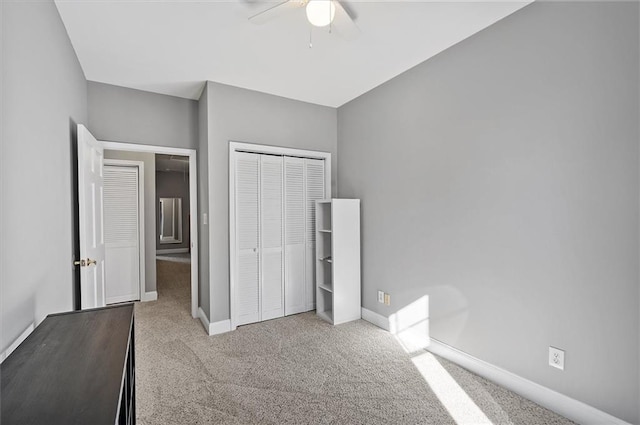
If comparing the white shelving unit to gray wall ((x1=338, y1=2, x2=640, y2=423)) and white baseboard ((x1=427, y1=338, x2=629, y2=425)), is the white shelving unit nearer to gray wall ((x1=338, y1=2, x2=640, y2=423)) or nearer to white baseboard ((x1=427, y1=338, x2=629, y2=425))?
gray wall ((x1=338, y1=2, x2=640, y2=423))

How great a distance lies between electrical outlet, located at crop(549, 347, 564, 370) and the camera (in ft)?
6.18

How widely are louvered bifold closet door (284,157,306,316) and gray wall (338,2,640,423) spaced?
4.13 ft

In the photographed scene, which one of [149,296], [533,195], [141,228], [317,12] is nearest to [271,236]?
[141,228]

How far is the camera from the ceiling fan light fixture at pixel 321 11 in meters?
1.76

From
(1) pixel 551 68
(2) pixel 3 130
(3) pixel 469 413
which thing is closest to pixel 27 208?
(2) pixel 3 130

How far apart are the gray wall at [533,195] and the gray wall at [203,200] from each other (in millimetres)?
2033

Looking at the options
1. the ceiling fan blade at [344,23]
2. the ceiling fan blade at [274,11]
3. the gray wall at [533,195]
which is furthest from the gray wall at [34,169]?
the gray wall at [533,195]

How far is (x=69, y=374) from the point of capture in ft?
2.98

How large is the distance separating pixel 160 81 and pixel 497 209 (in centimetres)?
339

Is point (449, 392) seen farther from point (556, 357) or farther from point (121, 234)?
point (121, 234)

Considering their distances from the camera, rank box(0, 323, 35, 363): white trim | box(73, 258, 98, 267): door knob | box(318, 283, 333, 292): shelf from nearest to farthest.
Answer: box(0, 323, 35, 363): white trim < box(73, 258, 98, 267): door knob < box(318, 283, 333, 292): shelf

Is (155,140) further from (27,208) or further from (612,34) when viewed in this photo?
(612,34)

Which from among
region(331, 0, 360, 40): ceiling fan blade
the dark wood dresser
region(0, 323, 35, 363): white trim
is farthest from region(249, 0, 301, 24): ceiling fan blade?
region(0, 323, 35, 363): white trim

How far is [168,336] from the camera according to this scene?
3072 mm
